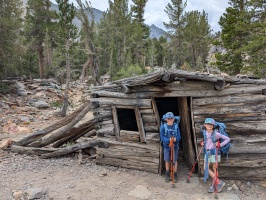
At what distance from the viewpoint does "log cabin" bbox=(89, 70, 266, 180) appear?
5543mm

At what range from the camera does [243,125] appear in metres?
5.59

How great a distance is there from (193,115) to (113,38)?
34.9 m

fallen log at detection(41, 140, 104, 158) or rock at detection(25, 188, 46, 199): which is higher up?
fallen log at detection(41, 140, 104, 158)

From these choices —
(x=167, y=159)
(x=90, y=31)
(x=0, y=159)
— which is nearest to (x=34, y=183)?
(x=0, y=159)

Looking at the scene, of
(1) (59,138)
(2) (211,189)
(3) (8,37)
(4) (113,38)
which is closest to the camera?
(2) (211,189)

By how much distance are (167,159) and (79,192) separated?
239cm

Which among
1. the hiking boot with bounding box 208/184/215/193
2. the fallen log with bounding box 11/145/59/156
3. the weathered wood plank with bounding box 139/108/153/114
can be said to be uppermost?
the weathered wood plank with bounding box 139/108/153/114

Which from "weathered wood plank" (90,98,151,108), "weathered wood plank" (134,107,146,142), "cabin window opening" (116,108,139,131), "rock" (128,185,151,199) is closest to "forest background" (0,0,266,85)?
"cabin window opening" (116,108,139,131)

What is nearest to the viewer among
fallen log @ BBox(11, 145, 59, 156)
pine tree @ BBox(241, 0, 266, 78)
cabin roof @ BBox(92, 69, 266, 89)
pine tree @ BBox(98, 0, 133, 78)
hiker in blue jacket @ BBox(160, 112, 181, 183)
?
cabin roof @ BBox(92, 69, 266, 89)

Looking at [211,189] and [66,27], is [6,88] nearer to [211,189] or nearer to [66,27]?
[66,27]

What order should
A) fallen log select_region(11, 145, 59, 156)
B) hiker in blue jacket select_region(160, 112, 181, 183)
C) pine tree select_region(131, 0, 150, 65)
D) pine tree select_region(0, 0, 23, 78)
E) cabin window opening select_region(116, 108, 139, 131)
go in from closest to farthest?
hiker in blue jacket select_region(160, 112, 181, 183) < fallen log select_region(11, 145, 59, 156) < cabin window opening select_region(116, 108, 139, 131) < pine tree select_region(0, 0, 23, 78) < pine tree select_region(131, 0, 150, 65)

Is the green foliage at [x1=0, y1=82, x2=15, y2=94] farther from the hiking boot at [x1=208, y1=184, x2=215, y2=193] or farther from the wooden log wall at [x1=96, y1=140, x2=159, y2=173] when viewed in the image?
the hiking boot at [x1=208, y1=184, x2=215, y2=193]

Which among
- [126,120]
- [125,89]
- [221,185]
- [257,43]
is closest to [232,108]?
[221,185]

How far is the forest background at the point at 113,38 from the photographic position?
16453 millimetres
